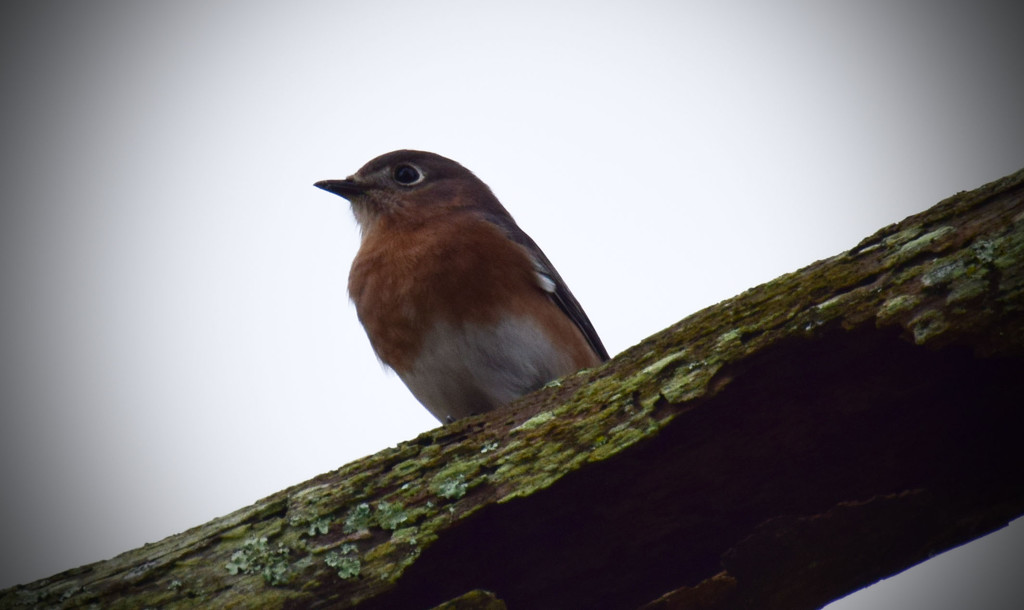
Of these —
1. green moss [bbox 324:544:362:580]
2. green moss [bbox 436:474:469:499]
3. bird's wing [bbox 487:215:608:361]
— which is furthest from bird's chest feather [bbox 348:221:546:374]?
green moss [bbox 324:544:362:580]

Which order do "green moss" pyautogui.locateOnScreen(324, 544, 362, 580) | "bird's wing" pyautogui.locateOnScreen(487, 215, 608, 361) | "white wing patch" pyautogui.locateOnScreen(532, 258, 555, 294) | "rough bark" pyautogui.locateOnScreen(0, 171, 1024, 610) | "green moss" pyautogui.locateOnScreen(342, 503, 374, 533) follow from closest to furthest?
"rough bark" pyautogui.locateOnScreen(0, 171, 1024, 610)
"green moss" pyautogui.locateOnScreen(324, 544, 362, 580)
"green moss" pyautogui.locateOnScreen(342, 503, 374, 533)
"white wing patch" pyautogui.locateOnScreen(532, 258, 555, 294)
"bird's wing" pyautogui.locateOnScreen(487, 215, 608, 361)

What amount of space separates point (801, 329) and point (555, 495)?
1.01 metres

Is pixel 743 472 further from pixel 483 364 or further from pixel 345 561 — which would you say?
pixel 483 364

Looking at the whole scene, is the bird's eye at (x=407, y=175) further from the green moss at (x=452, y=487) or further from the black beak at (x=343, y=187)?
the green moss at (x=452, y=487)

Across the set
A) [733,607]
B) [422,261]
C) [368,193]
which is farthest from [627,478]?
[368,193]

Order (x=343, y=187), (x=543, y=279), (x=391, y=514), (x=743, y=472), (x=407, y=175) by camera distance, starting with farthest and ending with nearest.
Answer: (x=407, y=175)
(x=343, y=187)
(x=543, y=279)
(x=391, y=514)
(x=743, y=472)

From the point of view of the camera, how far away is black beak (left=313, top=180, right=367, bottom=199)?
753cm

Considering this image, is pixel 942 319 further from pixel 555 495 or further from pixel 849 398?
pixel 555 495

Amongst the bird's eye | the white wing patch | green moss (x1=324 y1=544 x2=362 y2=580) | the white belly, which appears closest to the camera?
green moss (x1=324 y1=544 x2=362 y2=580)

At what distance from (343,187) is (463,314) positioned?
2.45 metres

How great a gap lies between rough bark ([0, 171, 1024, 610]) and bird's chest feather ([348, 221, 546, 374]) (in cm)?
254

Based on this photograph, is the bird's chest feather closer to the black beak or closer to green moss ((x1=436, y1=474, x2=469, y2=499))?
the black beak

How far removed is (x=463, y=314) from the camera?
228 inches

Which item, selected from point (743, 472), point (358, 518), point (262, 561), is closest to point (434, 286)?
point (358, 518)
